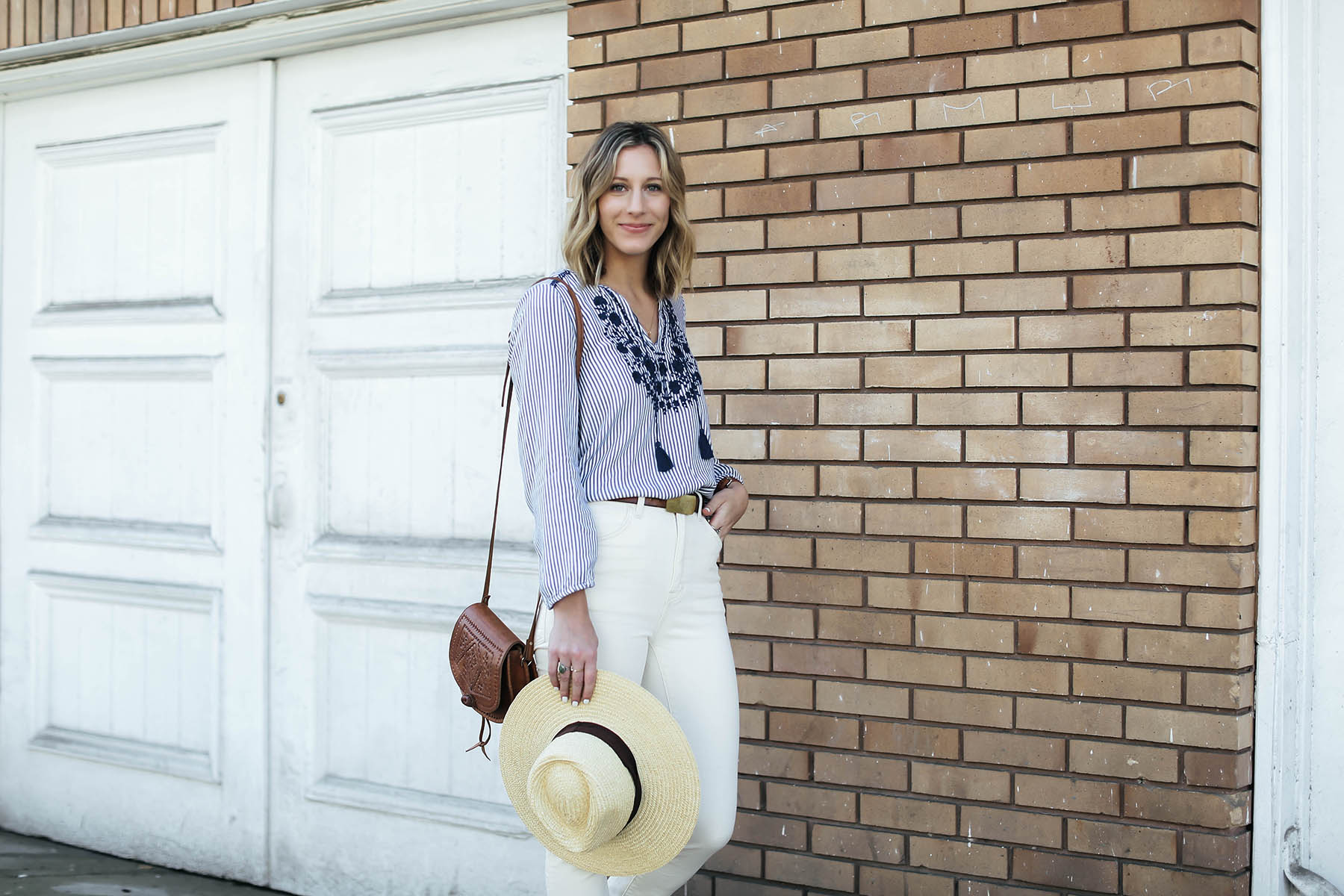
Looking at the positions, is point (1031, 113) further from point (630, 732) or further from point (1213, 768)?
point (630, 732)

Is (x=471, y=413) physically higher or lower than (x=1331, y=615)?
higher

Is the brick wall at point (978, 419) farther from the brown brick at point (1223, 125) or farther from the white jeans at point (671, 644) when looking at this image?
the white jeans at point (671, 644)

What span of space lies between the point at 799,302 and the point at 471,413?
3.56 ft

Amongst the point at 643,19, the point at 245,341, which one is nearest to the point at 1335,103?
the point at 643,19

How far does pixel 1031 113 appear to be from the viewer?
9.10 ft

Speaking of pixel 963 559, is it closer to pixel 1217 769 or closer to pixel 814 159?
pixel 1217 769

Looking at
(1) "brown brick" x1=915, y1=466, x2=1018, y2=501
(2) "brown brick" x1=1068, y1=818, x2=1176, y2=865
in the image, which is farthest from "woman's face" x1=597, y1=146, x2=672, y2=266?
(2) "brown brick" x1=1068, y1=818, x2=1176, y2=865

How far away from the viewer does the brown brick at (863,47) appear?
9.60ft

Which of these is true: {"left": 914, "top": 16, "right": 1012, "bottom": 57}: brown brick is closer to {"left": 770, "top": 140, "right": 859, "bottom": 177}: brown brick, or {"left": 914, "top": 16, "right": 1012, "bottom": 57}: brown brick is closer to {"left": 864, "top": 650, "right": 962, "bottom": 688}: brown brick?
{"left": 770, "top": 140, "right": 859, "bottom": 177}: brown brick

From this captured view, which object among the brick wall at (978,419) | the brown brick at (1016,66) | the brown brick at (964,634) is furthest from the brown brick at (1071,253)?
the brown brick at (964,634)

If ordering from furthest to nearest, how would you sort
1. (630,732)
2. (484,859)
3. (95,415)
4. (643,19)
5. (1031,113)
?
(95,415), (484,859), (643,19), (1031,113), (630,732)

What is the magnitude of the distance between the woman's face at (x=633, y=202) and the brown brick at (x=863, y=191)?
0.70m

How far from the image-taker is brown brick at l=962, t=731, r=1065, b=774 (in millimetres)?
2758

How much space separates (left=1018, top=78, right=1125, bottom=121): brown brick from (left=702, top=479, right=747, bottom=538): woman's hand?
3.43 ft
